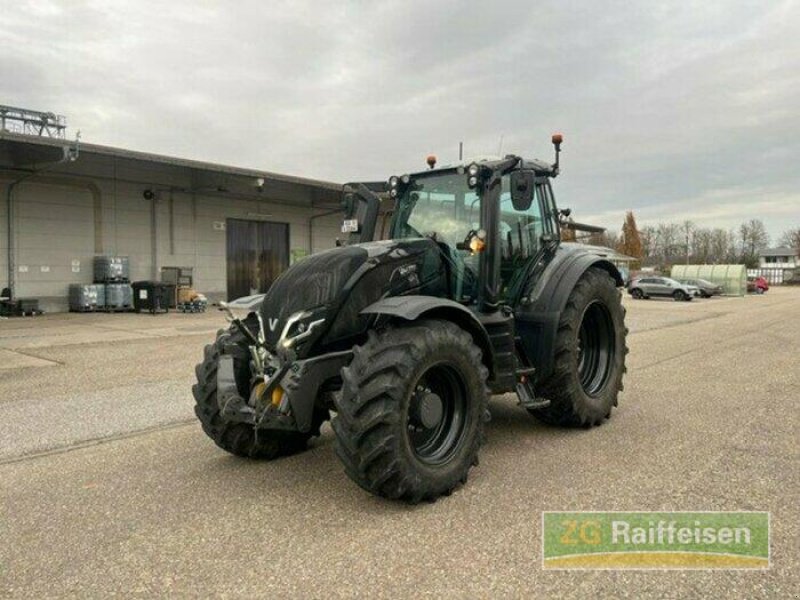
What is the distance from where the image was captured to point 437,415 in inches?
161

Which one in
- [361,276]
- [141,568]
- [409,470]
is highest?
[361,276]

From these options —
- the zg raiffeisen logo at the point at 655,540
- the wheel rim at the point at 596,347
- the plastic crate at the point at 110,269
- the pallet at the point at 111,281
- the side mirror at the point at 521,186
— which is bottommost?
the zg raiffeisen logo at the point at 655,540

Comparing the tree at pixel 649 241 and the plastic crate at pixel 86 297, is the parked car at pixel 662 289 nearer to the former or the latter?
the plastic crate at pixel 86 297

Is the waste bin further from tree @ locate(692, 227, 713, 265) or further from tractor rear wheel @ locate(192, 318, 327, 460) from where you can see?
tree @ locate(692, 227, 713, 265)

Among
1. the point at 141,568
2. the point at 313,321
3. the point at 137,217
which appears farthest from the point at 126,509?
the point at 137,217

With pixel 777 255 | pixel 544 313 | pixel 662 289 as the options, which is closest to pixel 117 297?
pixel 544 313

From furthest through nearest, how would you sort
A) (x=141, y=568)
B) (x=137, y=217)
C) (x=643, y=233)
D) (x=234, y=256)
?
(x=643, y=233), (x=234, y=256), (x=137, y=217), (x=141, y=568)

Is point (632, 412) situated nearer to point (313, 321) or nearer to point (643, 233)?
point (313, 321)

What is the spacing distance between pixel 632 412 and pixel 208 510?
14.2 ft

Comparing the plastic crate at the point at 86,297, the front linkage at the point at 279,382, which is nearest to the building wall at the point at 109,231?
the plastic crate at the point at 86,297

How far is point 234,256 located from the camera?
24875 mm

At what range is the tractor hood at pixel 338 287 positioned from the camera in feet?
13.6

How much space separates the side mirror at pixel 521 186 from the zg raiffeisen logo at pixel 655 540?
2.44 m

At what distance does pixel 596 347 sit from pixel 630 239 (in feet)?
287
